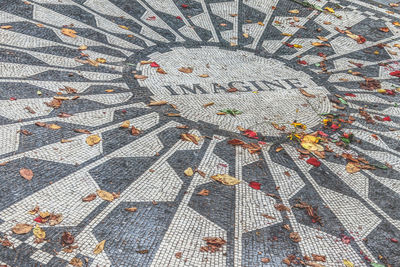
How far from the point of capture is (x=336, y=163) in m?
4.78

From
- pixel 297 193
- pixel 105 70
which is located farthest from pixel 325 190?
pixel 105 70

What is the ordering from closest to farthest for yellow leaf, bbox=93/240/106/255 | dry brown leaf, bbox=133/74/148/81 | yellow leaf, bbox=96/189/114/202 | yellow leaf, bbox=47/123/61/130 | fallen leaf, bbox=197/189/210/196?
yellow leaf, bbox=93/240/106/255 → yellow leaf, bbox=96/189/114/202 → fallen leaf, bbox=197/189/210/196 → yellow leaf, bbox=47/123/61/130 → dry brown leaf, bbox=133/74/148/81

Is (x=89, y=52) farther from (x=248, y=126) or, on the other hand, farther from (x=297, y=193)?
(x=297, y=193)

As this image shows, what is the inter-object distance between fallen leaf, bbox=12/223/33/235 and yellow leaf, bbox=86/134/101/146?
1.30 m

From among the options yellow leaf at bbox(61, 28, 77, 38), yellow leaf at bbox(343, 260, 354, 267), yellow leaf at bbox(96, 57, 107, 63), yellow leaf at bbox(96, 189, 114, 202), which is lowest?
yellow leaf at bbox(343, 260, 354, 267)

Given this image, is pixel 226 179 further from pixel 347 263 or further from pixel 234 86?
pixel 234 86

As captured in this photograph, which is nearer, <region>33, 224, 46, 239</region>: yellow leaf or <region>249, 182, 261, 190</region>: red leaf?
<region>33, 224, 46, 239</region>: yellow leaf

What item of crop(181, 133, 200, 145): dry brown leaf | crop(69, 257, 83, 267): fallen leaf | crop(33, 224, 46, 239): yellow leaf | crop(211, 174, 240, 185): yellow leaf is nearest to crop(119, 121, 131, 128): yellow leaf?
crop(181, 133, 200, 145): dry brown leaf

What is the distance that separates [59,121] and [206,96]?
2040mm

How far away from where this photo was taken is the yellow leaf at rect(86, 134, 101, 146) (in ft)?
14.6

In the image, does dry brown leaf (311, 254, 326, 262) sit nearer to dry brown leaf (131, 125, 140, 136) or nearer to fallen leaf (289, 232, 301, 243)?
fallen leaf (289, 232, 301, 243)

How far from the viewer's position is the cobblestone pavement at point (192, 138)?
3.48 metres

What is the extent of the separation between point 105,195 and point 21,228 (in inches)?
30.8

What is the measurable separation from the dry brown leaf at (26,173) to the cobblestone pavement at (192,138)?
4 centimetres
